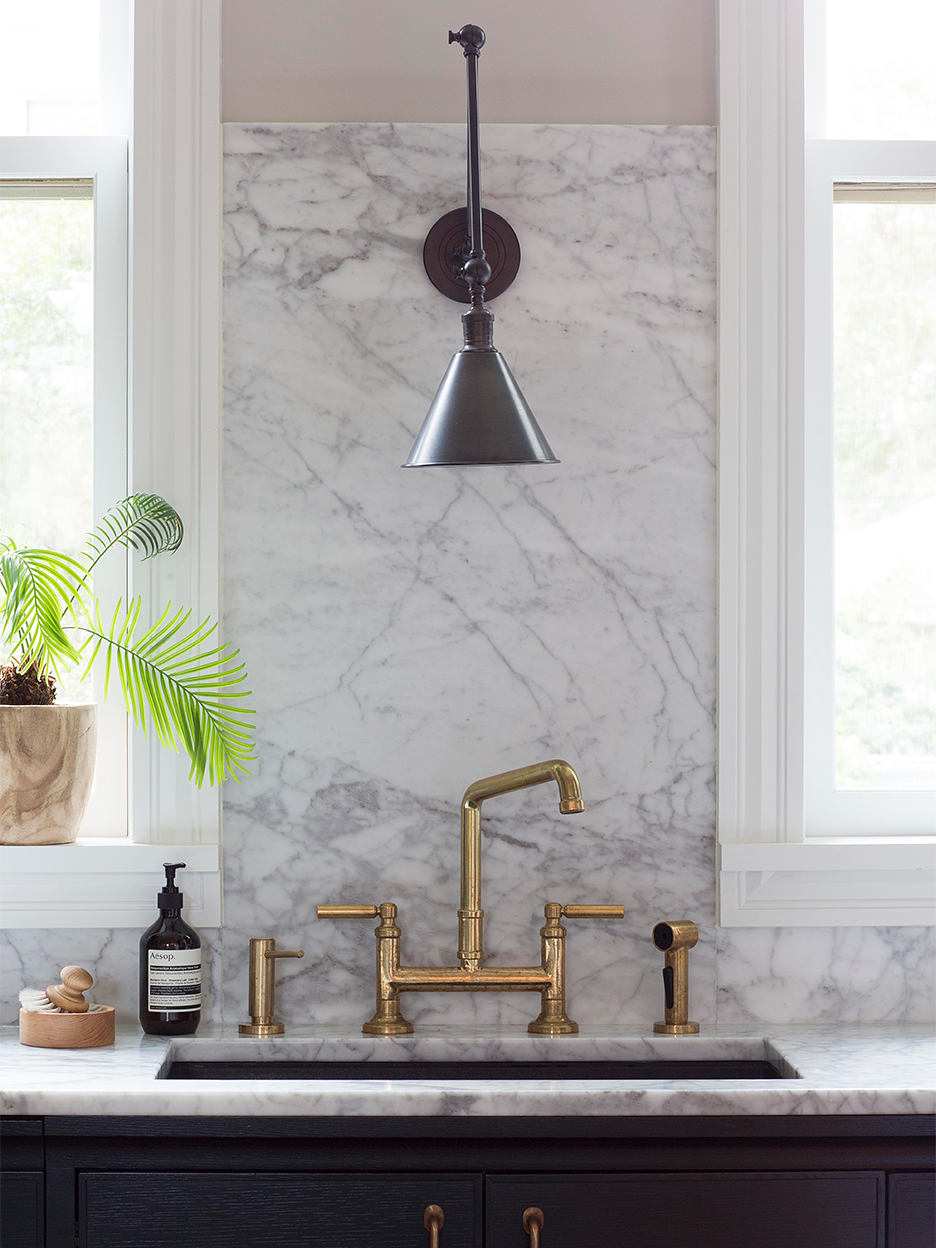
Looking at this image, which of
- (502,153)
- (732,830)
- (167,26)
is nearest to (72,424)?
(167,26)

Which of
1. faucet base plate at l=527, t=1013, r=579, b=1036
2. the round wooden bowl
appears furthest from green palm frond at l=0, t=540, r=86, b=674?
faucet base plate at l=527, t=1013, r=579, b=1036

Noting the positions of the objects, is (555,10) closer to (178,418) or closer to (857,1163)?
(178,418)

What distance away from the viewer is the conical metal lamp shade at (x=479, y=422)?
1.42 m

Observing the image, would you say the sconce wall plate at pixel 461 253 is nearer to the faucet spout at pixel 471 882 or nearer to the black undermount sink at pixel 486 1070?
the faucet spout at pixel 471 882

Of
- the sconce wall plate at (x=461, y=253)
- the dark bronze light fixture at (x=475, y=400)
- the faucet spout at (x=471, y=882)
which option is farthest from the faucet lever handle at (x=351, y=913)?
the sconce wall plate at (x=461, y=253)

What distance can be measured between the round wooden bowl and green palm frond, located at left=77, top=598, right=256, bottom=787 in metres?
0.34

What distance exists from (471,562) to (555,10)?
85 centimetres

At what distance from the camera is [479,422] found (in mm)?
1427

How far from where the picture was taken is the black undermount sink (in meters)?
1.58

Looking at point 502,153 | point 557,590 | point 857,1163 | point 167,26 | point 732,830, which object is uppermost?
point 167,26

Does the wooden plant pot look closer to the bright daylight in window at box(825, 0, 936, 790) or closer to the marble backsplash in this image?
the marble backsplash

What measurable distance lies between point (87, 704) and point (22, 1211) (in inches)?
26.5

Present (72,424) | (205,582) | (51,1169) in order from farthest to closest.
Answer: (72,424) → (205,582) → (51,1169)

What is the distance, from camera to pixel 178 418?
1702mm
